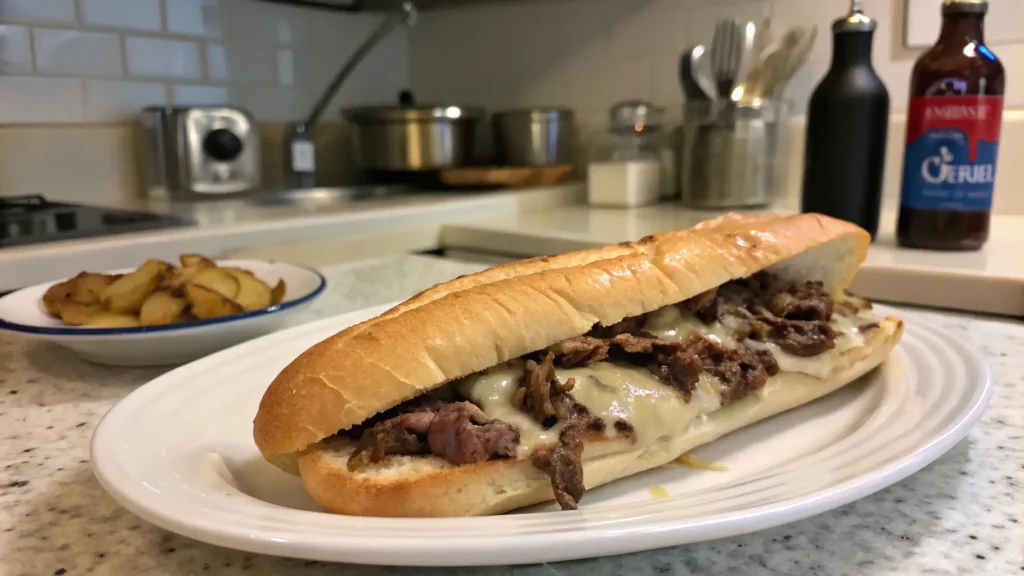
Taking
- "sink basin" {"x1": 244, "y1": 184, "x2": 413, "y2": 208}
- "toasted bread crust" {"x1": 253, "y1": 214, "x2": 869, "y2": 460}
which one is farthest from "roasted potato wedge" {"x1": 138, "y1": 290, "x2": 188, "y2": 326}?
"sink basin" {"x1": 244, "y1": 184, "x2": 413, "y2": 208}

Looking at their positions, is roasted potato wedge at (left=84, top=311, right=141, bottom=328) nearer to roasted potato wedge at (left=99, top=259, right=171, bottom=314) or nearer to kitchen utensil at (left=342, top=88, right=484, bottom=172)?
roasted potato wedge at (left=99, top=259, right=171, bottom=314)

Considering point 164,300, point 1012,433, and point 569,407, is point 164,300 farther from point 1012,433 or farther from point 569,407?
point 1012,433

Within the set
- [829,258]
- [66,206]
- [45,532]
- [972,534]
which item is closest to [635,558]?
[972,534]

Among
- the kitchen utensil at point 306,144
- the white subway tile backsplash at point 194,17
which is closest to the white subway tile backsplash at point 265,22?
the white subway tile backsplash at point 194,17

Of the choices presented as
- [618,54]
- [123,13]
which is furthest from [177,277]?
[618,54]

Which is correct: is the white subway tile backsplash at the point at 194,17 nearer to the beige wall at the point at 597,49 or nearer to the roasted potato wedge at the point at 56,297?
the beige wall at the point at 597,49
